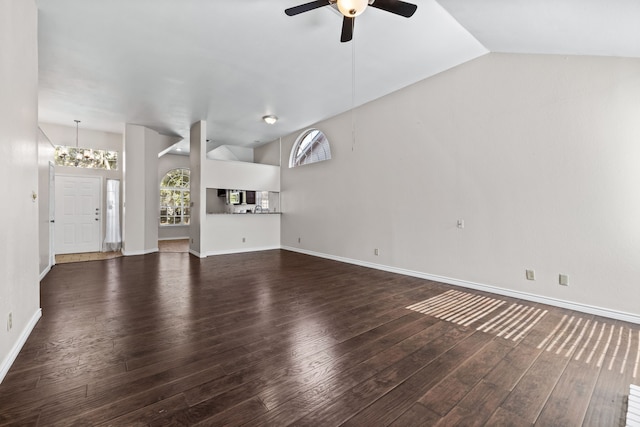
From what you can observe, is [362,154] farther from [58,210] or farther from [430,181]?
[58,210]

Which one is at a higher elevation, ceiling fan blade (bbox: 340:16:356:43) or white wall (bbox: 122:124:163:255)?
ceiling fan blade (bbox: 340:16:356:43)

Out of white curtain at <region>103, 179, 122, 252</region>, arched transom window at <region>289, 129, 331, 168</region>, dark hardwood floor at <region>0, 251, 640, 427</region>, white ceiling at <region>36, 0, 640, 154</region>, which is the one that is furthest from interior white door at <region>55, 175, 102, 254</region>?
arched transom window at <region>289, 129, 331, 168</region>

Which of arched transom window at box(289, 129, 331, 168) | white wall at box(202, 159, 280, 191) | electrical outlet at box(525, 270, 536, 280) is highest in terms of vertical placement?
arched transom window at box(289, 129, 331, 168)

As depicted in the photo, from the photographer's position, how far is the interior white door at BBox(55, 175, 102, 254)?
652 cm

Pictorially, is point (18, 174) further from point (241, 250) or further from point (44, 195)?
point (241, 250)

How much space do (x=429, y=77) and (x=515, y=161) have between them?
5.95 feet

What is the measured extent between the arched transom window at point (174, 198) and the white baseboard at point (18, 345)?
279 inches

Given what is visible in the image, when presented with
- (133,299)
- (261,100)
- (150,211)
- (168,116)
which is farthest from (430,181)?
(150,211)

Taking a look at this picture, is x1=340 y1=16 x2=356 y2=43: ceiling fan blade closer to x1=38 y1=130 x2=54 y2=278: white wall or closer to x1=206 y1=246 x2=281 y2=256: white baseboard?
x1=38 y1=130 x2=54 y2=278: white wall

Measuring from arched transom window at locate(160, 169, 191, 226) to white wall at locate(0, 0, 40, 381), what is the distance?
22.9 ft

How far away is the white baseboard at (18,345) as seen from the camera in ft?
5.95

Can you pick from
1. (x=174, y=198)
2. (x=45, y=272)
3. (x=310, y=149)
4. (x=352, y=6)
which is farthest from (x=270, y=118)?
(x=174, y=198)

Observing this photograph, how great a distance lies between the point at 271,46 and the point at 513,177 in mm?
3397

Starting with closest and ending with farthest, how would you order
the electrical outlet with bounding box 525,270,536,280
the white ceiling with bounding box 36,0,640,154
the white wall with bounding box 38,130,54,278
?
the white ceiling with bounding box 36,0,640,154 → the electrical outlet with bounding box 525,270,536,280 → the white wall with bounding box 38,130,54,278
